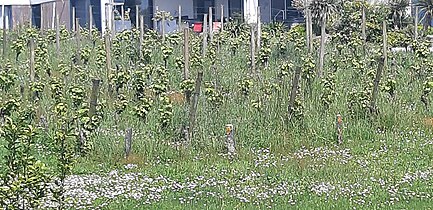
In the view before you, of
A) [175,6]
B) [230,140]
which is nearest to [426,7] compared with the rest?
[175,6]

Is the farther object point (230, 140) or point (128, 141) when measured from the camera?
point (230, 140)

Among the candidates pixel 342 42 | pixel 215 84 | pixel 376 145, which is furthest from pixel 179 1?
pixel 376 145

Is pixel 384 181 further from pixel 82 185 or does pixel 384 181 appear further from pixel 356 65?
pixel 356 65

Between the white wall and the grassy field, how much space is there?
21.1m

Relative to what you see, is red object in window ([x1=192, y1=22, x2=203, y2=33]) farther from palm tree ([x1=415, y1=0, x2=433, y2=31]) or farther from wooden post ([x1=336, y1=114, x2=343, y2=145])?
wooden post ([x1=336, y1=114, x2=343, y2=145])

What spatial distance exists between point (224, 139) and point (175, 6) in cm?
2879

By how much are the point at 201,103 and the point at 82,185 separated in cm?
391

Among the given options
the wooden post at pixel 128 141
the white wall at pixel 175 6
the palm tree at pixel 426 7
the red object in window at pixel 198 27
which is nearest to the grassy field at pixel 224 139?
the wooden post at pixel 128 141

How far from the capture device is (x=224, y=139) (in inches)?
421

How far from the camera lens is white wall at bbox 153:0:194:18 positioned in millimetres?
38031

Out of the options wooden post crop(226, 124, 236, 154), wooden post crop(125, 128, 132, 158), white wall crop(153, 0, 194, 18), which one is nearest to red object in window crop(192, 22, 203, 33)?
white wall crop(153, 0, 194, 18)

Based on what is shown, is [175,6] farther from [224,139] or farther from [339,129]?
[224,139]

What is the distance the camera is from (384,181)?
342 inches

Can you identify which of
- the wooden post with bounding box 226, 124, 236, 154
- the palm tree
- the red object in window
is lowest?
the wooden post with bounding box 226, 124, 236, 154
